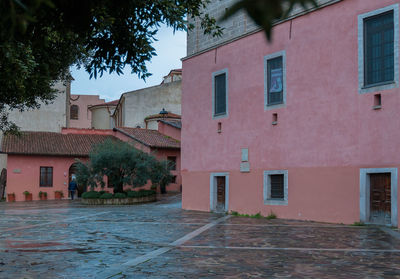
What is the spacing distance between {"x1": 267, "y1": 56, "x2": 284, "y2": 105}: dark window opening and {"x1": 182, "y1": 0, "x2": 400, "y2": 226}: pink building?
0.12ft

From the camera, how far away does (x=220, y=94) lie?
22266 millimetres

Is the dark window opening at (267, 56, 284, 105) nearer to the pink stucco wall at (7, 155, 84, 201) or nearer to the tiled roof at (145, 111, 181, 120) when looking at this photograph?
the pink stucco wall at (7, 155, 84, 201)

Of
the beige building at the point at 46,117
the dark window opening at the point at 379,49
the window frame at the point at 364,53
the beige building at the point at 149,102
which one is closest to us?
the window frame at the point at 364,53

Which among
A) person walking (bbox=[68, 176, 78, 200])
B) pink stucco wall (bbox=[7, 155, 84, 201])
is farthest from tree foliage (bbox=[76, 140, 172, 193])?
pink stucco wall (bbox=[7, 155, 84, 201])

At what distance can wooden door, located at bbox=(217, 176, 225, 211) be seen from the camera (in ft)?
72.0

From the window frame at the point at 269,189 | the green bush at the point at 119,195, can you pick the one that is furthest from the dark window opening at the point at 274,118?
the green bush at the point at 119,195

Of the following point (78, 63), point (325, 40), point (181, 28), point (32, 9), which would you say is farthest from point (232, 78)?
point (32, 9)

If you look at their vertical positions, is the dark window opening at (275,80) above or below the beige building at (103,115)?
below

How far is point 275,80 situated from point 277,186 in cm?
386

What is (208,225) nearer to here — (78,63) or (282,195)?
(282,195)

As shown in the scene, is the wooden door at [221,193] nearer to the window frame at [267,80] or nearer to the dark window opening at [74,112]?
the window frame at [267,80]

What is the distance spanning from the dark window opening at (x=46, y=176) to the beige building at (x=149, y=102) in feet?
41.3

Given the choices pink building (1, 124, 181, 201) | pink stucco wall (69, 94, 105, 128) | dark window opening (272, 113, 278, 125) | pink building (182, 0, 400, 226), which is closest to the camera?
pink building (182, 0, 400, 226)

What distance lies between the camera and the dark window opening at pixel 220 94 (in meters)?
22.1
